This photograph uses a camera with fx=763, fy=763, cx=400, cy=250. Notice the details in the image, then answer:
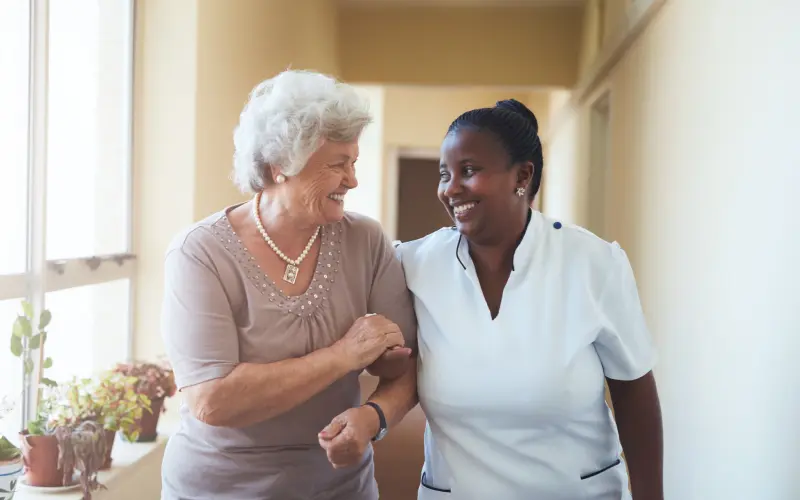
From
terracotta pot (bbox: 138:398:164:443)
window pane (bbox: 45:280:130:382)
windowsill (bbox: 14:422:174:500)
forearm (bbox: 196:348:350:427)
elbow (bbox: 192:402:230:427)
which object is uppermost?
forearm (bbox: 196:348:350:427)

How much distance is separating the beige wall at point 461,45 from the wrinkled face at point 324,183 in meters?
4.31

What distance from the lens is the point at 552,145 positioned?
24.2ft

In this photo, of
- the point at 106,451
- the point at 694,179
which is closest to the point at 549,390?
the point at 694,179

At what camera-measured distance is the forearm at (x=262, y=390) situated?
1.27m

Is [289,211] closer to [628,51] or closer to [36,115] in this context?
[36,115]

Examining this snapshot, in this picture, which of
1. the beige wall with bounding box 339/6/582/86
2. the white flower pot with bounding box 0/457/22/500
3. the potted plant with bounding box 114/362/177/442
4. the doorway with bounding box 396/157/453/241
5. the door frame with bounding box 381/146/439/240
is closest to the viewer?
the white flower pot with bounding box 0/457/22/500

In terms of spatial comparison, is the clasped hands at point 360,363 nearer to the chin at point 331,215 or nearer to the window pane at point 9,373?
the chin at point 331,215

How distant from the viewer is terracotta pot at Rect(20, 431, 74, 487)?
79.5 inches

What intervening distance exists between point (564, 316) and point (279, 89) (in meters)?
0.66

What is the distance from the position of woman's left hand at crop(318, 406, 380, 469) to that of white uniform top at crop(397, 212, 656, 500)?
154 mm

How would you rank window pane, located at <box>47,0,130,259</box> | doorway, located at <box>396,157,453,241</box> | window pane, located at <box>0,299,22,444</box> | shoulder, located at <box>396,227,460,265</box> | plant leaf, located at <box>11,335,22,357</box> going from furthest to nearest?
doorway, located at <box>396,157,453,241</box>
window pane, located at <box>47,0,130,259</box>
window pane, located at <box>0,299,22,444</box>
plant leaf, located at <box>11,335,22,357</box>
shoulder, located at <box>396,227,460,265</box>

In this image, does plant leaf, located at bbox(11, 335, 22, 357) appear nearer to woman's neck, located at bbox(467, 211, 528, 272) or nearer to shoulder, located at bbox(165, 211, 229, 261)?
shoulder, located at bbox(165, 211, 229, 261)

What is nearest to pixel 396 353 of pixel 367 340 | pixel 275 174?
pixel 367 340

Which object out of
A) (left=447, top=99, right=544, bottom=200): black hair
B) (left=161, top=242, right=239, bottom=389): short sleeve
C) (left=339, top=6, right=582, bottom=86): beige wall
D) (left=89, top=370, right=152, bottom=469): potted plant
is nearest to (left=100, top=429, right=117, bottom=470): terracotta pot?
(left=89, top=370, right=152, bottom=469): potted plant
